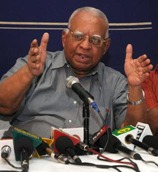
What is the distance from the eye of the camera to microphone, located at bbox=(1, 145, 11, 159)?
1.26m

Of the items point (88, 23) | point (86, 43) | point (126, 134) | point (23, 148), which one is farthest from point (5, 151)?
point (88, 23)

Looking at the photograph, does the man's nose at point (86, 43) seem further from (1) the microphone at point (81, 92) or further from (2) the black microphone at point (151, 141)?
(2) the black microphone at point (151, 141)

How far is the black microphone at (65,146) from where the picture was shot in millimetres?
1272

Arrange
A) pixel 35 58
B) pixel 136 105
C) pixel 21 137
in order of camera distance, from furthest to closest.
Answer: pixel 136 105, pixel 35 58, pixel 21 137

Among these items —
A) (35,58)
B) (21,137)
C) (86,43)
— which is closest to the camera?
(21,137)

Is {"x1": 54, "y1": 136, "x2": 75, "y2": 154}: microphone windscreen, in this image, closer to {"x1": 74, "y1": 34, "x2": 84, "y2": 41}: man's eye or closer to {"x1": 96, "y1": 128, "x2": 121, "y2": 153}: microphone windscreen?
{"x1": 96, "y1": 128, "x2": 121, "y2": 153}: microphone windscreen

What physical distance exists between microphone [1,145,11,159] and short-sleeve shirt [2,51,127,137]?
68 cm

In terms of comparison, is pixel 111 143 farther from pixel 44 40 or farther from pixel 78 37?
pixel 78 37

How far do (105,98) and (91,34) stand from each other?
415 millimetres

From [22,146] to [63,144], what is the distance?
0.51ft

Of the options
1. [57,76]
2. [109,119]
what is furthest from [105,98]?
[57,76]

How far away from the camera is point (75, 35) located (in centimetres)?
206

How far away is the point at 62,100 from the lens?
208cm

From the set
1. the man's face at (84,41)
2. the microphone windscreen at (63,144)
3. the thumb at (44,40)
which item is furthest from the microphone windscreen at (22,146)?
the man's face at (84,41)
